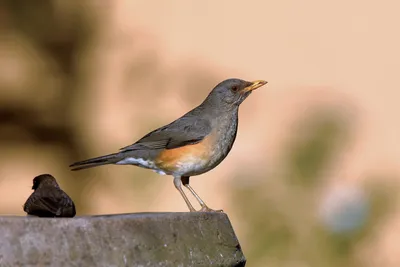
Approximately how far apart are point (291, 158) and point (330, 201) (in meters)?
0.29

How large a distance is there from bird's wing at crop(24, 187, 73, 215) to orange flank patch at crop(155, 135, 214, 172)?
139 centimetres

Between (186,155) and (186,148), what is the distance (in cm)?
3

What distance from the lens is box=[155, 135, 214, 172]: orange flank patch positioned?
3.71 meters

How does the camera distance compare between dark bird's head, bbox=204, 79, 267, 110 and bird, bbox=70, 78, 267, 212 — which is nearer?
bird, bbox=70, 78, 267, 212

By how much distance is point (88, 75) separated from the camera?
5.16 meters

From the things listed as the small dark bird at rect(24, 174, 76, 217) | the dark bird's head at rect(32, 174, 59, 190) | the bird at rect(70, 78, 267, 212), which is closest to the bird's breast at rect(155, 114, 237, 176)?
the bird at rect(70, 78, 267, 212)

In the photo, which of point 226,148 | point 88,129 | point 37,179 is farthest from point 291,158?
point 37,179

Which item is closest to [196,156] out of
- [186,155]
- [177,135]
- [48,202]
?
[186,155]

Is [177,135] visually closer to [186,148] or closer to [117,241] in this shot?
[186,148]

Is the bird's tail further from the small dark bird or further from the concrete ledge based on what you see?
the concrete ledge

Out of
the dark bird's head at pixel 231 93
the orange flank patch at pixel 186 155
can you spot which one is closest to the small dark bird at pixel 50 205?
the orange flank patch at pixel 186 155

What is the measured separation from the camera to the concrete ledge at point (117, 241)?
194 cm

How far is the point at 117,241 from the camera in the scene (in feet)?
6.66

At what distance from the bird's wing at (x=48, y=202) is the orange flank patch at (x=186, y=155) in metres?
1.39
